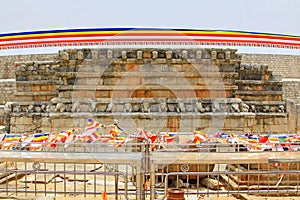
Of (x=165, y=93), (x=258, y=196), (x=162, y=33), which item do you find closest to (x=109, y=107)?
(x=165, y=93)

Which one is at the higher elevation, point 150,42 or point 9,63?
point 150,42

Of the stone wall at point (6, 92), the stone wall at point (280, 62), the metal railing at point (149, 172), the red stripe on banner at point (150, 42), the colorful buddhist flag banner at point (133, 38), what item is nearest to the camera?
the metal railing at point (149, 172)

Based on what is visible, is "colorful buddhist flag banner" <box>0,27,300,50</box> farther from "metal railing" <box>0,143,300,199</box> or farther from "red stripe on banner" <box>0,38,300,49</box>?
"metal railing" <box>0,143,300,199</box>

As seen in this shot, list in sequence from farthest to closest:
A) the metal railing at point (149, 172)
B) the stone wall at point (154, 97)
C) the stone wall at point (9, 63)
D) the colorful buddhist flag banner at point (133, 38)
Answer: the stone wall at point (9, 63), the colorful buddhist flag banner at point (133, 38), the stone wall at point (154, 97), the metal railing at point (149, 172)

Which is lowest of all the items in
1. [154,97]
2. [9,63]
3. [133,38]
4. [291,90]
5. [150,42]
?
[154,97]

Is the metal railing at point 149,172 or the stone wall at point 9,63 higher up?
the stone wall at point 9,63

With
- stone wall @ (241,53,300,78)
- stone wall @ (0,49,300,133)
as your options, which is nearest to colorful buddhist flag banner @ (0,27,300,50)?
stone wall @ (241,53,300,78)

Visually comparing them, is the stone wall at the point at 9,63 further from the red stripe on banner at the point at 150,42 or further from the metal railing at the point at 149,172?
the metal railing at the point at 149,172

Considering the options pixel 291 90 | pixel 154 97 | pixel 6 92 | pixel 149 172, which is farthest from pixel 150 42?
Result: pixel 149 172

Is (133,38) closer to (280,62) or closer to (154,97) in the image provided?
(154,97)

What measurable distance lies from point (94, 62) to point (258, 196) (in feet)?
23.3

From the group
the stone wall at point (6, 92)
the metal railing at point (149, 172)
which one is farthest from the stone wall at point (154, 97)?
the stone wall at point (6, 92)

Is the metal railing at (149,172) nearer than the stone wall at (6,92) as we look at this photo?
Yes

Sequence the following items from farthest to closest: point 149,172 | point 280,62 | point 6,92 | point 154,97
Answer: point 280,62, point 6,92, point 154,97, point 149,172
